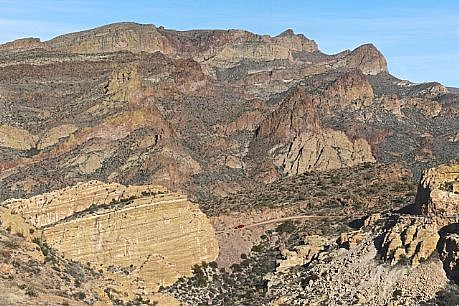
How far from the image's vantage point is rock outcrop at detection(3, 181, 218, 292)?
5097cm

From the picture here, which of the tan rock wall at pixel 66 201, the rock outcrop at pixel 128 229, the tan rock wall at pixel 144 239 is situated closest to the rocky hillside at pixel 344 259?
the tan rock wall at pixel 144 239

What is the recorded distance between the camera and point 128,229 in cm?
5250

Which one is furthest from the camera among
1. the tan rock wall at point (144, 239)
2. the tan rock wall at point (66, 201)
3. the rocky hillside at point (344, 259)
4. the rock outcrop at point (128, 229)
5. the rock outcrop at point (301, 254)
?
the rock outcrop at point (301, 254)

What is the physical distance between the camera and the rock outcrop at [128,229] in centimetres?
5097

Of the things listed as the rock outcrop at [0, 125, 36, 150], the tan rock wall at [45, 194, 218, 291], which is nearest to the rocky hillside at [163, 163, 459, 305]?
the tan rock wall at [45, 194, 218, 291]

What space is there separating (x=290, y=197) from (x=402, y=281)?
1012 inches

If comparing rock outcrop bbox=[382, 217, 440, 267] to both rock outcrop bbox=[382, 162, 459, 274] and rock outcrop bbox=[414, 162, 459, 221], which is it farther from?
rock outcrop bbox=[414, 162, 459, 221]

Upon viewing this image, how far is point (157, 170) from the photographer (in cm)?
16375

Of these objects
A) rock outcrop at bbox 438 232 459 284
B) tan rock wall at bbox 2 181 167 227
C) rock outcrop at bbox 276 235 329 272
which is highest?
tan rock wall at bbox 2 181 167 227

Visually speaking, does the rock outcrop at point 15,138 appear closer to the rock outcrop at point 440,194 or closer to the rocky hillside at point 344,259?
the rocky hillside at point 344,259

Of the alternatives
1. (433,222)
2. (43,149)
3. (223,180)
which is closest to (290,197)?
(433,222)

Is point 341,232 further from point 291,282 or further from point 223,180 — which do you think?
point 223,180

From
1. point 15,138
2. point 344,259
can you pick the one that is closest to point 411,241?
point 344,259

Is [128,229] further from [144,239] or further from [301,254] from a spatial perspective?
[301,254]
